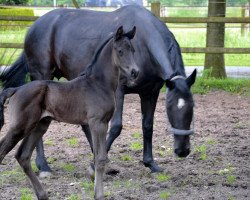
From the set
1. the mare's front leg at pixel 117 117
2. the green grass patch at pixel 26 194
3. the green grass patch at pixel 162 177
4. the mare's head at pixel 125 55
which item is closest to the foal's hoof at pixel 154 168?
the green grass patch at pixel 162 177

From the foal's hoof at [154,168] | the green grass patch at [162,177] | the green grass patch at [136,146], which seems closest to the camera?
the green grass patch at [162,177]

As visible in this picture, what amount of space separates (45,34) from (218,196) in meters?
3.03

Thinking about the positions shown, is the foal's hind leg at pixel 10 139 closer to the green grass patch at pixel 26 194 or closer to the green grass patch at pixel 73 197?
the green grass patch at pixel 26 194

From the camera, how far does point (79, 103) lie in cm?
545

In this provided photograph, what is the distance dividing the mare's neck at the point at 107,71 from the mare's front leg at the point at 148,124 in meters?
1.57

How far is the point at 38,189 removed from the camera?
18.3ft

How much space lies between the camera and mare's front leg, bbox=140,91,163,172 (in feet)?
22.9

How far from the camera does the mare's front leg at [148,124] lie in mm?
6992

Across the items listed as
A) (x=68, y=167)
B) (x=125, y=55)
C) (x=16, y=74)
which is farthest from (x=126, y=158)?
(x=125, y=55)

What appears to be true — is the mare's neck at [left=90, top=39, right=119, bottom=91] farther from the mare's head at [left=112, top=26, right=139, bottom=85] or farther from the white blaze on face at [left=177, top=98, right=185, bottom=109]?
the white blaze on face at [left=177, top=98, right=185, bottom=109]

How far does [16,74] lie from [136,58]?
73.0 inches

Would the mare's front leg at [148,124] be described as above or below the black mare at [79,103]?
below

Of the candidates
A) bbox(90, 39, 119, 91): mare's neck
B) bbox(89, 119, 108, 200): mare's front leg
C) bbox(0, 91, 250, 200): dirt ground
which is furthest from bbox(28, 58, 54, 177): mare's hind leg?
bbox(89, 119, 108, 200): mare's front leg

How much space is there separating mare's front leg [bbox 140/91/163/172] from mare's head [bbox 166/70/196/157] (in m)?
0.88
